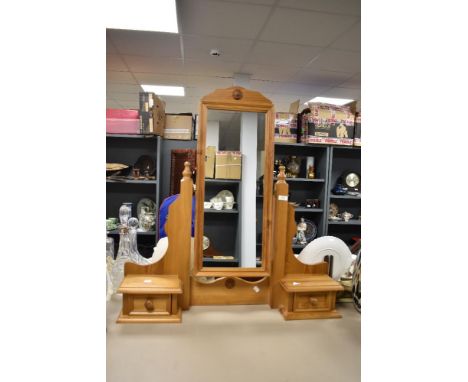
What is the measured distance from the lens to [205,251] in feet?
5.18

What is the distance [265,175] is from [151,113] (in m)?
1.64

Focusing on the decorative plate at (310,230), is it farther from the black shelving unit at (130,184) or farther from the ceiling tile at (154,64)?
the ceiling tile at (154,64)

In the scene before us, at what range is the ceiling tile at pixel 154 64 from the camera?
3084 millimetres

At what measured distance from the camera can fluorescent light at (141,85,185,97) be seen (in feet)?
13.3

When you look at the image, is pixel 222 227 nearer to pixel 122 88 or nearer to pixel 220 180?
pixel 220 180

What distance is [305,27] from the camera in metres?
2.31

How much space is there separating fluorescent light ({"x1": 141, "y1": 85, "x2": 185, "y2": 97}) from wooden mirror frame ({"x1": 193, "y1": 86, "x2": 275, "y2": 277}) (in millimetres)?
2658

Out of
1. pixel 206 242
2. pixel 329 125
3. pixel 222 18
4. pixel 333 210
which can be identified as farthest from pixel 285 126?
pixel 206 242

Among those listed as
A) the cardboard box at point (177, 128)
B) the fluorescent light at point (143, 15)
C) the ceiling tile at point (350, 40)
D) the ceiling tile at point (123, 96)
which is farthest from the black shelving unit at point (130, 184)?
the ceiling tile at point (350, 40)

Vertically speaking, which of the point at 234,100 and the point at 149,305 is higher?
the point at 234,100

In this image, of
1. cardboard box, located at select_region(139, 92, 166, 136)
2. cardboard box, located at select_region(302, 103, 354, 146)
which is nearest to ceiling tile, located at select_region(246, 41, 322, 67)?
cardboard box, located at select_region(302, 103, 354, 146)
